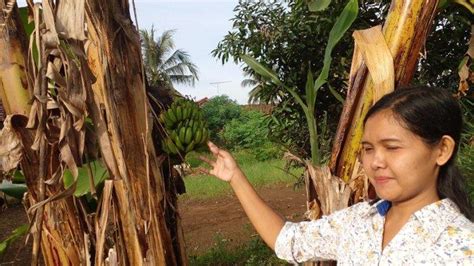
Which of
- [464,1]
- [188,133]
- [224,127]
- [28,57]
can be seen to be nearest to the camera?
[28,57]

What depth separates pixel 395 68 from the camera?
4.11 ft

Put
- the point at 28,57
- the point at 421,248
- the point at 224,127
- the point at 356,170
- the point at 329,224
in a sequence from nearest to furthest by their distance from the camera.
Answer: the point at 421,248
the point at 329,224
the point at 28,57
the point at 356,170
the point at 224,127

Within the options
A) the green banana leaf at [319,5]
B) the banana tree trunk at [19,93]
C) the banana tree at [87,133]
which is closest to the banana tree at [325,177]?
the green banana leaf at [319,5]

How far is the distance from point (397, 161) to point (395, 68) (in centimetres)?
55

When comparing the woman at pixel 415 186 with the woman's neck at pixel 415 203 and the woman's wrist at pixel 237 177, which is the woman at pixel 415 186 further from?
the woman's wrist at pixel 237 177

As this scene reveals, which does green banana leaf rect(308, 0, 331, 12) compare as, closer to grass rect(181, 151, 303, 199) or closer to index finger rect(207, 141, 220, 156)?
index finger rect(207, 141, 220, 156)

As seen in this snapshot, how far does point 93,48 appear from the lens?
1.11 meters

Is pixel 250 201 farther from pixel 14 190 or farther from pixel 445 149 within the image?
pixel 14 190

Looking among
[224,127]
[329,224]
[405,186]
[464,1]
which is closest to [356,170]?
[329,224]

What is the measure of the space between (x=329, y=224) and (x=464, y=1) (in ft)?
3.03

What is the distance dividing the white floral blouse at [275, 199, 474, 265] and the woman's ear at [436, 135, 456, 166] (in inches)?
2.6

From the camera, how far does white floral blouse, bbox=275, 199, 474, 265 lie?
0.75 metres

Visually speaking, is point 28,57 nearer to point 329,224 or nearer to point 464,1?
point 329,224

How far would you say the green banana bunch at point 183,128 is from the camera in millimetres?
1197
